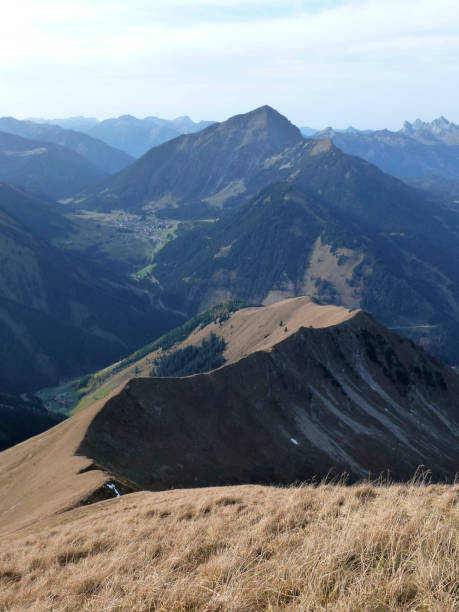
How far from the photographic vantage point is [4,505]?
71.5m

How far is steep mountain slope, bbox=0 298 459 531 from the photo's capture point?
7731cm

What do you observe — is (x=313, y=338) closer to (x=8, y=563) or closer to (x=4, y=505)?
(x=4, y=505)

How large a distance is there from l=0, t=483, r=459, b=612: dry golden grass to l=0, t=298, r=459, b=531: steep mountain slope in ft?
107

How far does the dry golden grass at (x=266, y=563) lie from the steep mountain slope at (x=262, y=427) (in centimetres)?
3253

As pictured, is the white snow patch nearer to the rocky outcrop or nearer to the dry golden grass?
the rocky outcrop

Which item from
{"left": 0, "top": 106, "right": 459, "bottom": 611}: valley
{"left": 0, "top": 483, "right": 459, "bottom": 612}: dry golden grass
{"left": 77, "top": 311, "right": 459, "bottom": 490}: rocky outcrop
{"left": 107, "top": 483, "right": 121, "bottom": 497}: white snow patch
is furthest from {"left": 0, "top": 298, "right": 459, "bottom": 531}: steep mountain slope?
{"left": 0, "top": 483, "right": 459, "bottom": 612}: dry golden grass

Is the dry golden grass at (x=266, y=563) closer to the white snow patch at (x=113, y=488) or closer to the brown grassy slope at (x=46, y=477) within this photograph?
the white snow patch at (x=113, y=488)

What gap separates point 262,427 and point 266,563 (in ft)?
315

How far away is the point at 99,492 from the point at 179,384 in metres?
55.8

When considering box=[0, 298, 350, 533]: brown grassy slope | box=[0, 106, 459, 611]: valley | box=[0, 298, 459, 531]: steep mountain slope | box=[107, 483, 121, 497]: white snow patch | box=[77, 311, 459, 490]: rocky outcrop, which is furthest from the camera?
box=[77, 311, 459, 490]: rocky outcrop

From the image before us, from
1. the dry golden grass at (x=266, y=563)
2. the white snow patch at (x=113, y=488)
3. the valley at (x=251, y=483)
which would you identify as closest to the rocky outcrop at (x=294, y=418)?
the valley at (x=251, y=483)

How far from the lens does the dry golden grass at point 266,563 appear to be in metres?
12.8

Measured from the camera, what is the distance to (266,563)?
15.1 meters

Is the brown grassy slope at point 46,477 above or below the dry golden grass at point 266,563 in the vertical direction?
below
